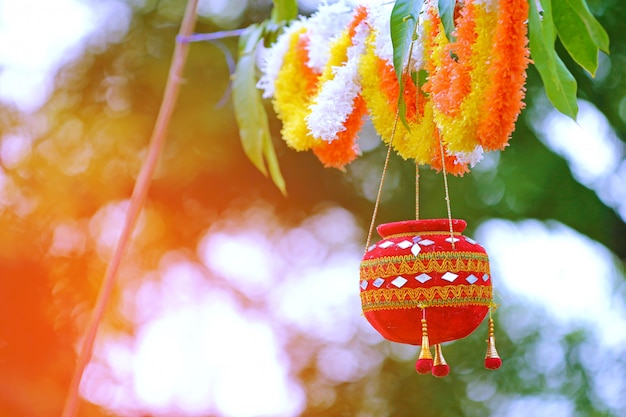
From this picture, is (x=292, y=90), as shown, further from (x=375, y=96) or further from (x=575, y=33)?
(x=575, y=33)

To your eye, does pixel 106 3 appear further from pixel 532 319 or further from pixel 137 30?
pixel 532 319

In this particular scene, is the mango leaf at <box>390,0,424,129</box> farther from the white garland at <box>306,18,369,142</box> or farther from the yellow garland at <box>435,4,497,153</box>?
the white garland at <box>306,18,369,142</box>

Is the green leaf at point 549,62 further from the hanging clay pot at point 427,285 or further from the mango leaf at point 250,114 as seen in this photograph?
the mango leaf at point 250,114

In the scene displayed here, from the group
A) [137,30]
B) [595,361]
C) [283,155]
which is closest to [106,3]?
[137,30]

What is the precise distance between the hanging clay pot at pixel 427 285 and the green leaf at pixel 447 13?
0.76 ft

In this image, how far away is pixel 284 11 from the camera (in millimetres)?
1564

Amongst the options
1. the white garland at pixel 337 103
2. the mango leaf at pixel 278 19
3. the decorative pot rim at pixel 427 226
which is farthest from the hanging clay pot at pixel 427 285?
the mango leaf at pixel 278 19

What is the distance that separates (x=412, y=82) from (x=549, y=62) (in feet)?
0.88

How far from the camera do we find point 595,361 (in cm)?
259

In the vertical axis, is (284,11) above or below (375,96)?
above

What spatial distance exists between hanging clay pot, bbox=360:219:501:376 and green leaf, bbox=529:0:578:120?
21 centimetres

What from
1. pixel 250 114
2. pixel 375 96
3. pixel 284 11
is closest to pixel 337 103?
pixel 375 96

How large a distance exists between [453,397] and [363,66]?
1.83 meters

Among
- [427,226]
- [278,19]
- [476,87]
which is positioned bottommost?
[427,226]
